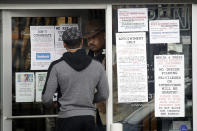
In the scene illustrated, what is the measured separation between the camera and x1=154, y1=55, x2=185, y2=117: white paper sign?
524 centimetres

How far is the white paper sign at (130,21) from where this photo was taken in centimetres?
523

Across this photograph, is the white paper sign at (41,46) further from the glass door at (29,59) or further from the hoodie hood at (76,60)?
the hoodie hood at (76,60)

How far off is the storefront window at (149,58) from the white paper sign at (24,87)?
49.9 inches

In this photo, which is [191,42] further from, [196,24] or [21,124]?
[21,124]

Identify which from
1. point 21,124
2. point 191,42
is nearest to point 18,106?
point 21,124

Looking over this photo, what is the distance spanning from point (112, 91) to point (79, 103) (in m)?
0.76

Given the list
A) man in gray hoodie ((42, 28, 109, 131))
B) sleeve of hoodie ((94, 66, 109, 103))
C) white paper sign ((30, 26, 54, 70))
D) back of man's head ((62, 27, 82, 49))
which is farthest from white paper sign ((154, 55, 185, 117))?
white paper sign ((30, 26, 54, 70))

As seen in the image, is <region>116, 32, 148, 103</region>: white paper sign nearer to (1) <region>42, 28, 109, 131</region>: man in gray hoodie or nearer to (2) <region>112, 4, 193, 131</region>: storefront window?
(2) <region>112, 4, 193, 131</region>: storefront window

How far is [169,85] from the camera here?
5242 millimetres

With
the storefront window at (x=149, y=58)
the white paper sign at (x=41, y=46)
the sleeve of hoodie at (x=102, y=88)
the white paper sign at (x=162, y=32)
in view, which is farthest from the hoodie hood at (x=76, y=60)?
the white paper sign at (x=41, y=46)

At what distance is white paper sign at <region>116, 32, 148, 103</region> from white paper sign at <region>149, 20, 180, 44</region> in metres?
0.16

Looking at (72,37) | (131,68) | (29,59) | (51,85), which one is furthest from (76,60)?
(29,59)

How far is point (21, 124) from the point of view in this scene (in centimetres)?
601

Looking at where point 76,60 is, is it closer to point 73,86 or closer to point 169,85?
point 73,86
